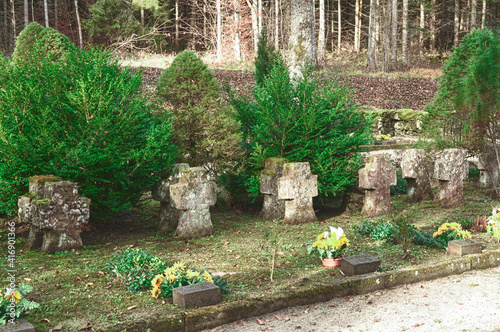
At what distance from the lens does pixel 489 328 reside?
416 cm

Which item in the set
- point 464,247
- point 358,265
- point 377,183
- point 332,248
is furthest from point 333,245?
point 377,183

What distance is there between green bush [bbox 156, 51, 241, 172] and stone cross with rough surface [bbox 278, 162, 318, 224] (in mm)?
1181

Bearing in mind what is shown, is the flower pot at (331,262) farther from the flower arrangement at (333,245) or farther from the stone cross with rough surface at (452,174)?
the stone cross with rough surface at (452,174)

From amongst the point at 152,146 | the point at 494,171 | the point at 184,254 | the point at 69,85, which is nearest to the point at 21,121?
the point at 69,85

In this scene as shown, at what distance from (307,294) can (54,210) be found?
3350 mm

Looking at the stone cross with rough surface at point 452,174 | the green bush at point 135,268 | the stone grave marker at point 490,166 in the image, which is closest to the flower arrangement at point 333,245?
the green bush at point 135,268

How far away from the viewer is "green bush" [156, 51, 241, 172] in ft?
26.2

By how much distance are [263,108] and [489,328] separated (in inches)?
197

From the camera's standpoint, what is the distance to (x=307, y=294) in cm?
474

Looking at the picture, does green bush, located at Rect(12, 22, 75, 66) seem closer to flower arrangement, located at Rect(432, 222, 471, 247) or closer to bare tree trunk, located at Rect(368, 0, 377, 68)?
flower arrangement, located at Rect(432, 222, 471, 247)

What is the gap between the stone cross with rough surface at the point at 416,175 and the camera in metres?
9.07

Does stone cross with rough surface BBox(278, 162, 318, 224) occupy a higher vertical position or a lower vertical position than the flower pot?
higher

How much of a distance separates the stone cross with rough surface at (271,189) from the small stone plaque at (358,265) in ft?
8.79

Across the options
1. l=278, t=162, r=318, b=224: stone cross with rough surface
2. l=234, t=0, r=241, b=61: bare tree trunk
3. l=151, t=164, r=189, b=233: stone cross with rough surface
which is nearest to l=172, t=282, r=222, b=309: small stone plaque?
l=151, t=164, r=189, b=233: stone cross with rough surface
